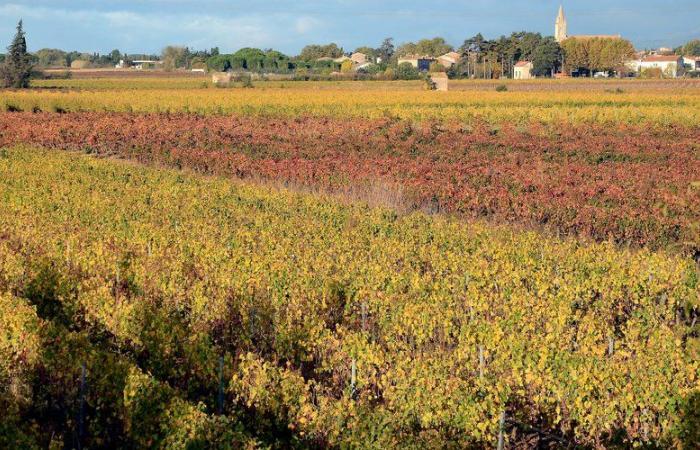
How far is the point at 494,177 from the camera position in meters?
25.1

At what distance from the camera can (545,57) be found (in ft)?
436

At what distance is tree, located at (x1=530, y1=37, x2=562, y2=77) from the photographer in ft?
436

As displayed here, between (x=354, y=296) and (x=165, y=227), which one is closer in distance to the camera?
(x=354, y=296)

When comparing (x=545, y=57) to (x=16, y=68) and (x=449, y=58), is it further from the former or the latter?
(x=16, y=68)

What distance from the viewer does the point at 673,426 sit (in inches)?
326

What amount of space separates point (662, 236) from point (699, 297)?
504 inches

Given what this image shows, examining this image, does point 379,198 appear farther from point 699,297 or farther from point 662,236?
point 699,297

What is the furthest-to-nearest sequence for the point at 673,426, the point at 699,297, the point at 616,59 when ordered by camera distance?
1. the point at 616,59
2. the point at 673,426
3. the point at 699,297

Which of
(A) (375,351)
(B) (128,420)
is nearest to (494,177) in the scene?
(A) (375,351)

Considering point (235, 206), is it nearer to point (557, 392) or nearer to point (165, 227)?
point (165, 227)

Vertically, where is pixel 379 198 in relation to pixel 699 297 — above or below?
below

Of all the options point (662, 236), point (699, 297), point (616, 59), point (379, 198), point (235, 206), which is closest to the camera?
point (699, 297)

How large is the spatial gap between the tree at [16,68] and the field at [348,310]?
55504mm

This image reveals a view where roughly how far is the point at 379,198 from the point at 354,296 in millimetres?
10101
